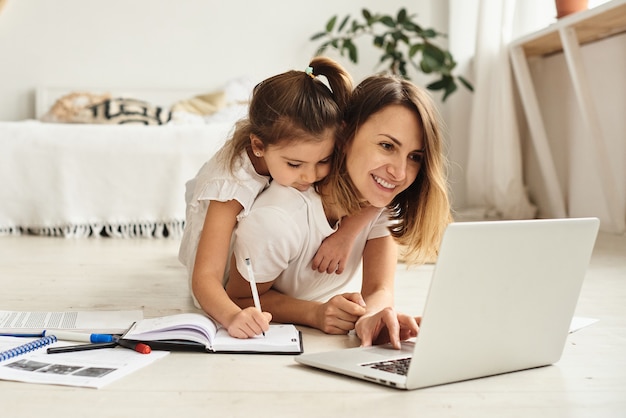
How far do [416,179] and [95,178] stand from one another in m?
1.94

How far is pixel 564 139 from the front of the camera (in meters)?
3.51

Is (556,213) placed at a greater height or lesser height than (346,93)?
lesser

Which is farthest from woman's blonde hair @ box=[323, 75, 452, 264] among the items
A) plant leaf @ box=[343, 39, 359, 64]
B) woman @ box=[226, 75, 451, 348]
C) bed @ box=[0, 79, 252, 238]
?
plant leaf @ box=[343, 39, 359, 64]

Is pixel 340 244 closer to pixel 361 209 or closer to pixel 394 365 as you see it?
pixel 361 209

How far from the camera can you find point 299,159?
1.45 metres

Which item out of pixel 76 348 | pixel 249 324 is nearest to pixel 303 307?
pixel 249 324

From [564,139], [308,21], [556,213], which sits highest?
[308,21]

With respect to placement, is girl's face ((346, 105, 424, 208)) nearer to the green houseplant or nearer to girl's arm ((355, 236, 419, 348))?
girl's arm ((355, 236, 419, 348))

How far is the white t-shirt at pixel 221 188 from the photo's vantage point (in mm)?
1484

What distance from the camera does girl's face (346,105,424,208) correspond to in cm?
143

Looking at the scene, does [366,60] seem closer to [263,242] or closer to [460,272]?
[263,242]

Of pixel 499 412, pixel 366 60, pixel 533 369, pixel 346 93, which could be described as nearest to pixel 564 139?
pixel 366 60

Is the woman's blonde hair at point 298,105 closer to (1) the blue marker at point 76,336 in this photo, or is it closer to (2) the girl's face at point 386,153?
(2) the girl's face at point 386,153

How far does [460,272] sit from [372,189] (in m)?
0.50
